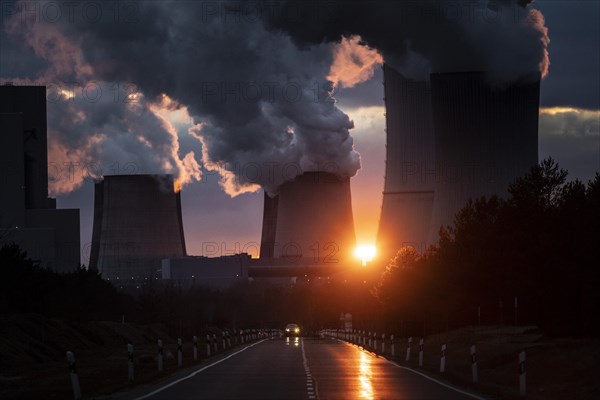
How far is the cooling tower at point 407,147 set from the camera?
3086 inches

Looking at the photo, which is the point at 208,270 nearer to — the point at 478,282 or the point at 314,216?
the point at 314,216

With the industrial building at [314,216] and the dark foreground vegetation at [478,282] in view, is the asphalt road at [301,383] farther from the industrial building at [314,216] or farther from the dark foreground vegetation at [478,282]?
the industrial building at [314,216]

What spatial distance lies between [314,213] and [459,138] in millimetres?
23468

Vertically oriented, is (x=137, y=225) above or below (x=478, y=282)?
above

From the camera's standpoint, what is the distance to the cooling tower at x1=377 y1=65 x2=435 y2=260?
78.4 m

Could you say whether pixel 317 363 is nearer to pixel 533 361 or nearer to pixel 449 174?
pixel 533 361

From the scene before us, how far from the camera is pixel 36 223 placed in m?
88.6

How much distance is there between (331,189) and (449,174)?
955 inches

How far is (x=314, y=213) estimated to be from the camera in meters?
90.0

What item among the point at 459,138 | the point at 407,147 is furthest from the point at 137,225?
the point at 459,138

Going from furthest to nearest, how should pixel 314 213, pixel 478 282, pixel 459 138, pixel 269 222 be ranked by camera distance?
pixel 269 222 < pixel 314 213 < pixel 459 138 < pixel 478 282

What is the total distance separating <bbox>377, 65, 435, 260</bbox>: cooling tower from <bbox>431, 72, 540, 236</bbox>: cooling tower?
23.9 feet

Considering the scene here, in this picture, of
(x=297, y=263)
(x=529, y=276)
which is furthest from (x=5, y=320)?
(x=297, y=263)

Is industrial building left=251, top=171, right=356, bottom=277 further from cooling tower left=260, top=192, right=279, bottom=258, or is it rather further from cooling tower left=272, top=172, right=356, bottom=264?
cooling tower left=260, top=192, right=279, bottom=258
